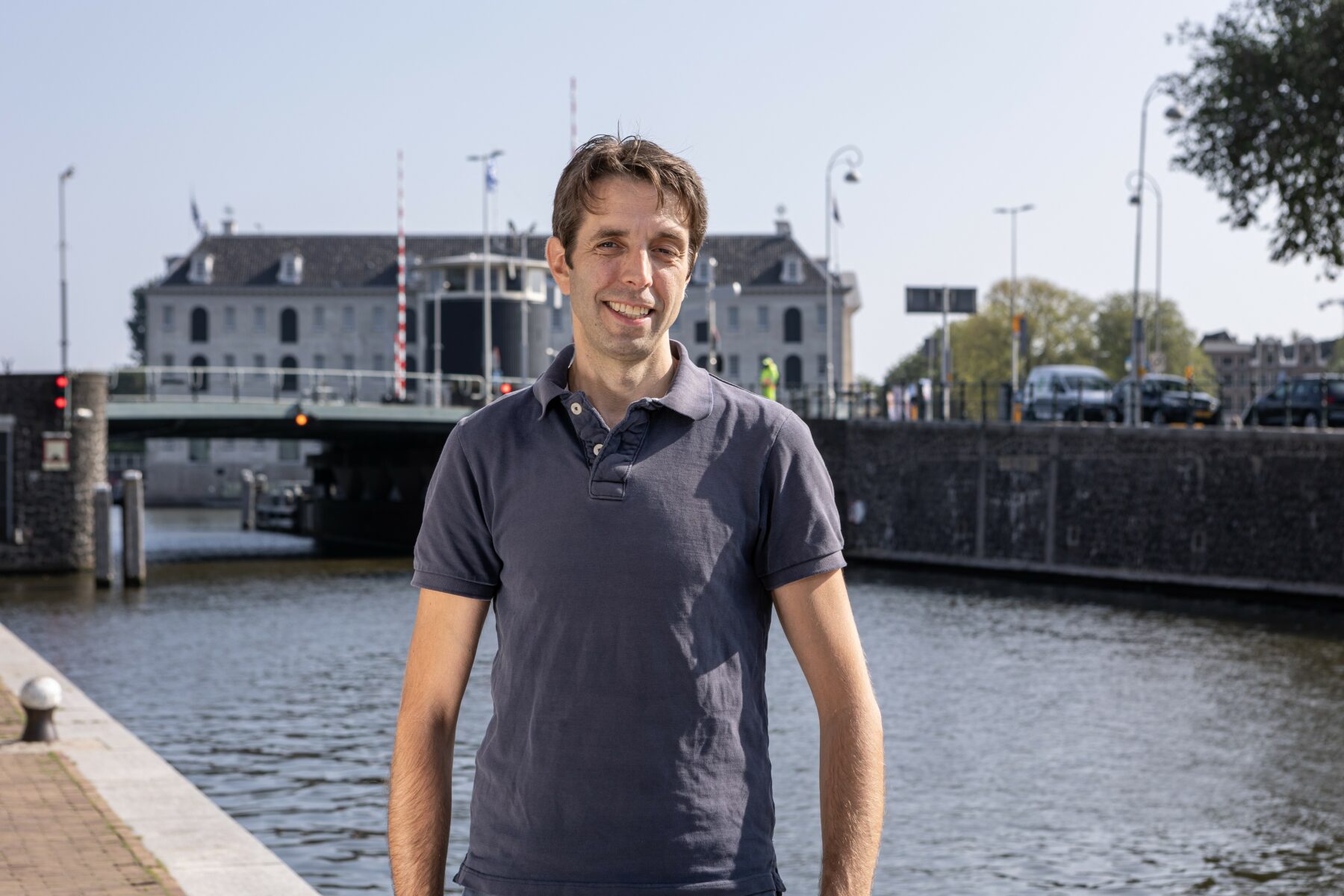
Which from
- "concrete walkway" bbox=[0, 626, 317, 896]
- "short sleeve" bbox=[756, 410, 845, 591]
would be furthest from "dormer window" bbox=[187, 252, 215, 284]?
"short sleeve" bbox=[756, 410, 845, 591]

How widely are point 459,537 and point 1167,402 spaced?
35.4 meters

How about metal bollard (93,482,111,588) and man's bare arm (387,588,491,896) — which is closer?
man's bare arm (387,588,491,896)

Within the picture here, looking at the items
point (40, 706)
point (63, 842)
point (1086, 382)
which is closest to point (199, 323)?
point (1086, 382)

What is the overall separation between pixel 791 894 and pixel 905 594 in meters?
20.9

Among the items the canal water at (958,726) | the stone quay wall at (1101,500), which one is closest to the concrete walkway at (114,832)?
the canal water at (958,726)

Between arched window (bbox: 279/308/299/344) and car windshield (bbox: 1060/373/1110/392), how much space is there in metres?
52.9

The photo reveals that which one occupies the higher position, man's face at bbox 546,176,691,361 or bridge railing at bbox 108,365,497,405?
bridge railing at bbox 108,365,497,405

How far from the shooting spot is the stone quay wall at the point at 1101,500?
1172 inches

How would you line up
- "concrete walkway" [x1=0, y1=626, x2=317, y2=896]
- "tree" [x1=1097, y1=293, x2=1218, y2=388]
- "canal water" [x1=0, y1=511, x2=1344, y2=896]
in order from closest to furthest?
"concrete walkway" [x1=0, y1=626, x2=317, y2=896] < "canal water" [x1=0, y1=511, x2=1344, y2=896] < "tree" [x1=1097, y1=293, x2=1218, y2=388]

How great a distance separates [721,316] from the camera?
85.1 metres

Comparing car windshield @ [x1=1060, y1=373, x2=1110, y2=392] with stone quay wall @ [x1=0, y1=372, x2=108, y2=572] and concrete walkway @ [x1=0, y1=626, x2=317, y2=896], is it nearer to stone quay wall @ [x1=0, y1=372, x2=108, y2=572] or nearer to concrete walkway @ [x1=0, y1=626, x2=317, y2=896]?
stone quay wall @ [x1=0, y1=372, x2=108, y2=572]

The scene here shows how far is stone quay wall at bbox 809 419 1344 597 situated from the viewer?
97.7 feet

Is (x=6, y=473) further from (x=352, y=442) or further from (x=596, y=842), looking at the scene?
(x=596, y=842)

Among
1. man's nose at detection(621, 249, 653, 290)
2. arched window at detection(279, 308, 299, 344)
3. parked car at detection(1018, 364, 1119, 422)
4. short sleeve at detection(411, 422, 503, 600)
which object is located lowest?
short sleeve at detection(411, 422, 503, 600)
